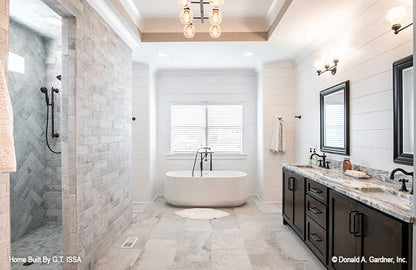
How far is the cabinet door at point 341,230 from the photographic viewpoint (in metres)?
2.07

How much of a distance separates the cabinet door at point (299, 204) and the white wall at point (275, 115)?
73.3 inches

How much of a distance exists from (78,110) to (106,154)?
79 centimetres

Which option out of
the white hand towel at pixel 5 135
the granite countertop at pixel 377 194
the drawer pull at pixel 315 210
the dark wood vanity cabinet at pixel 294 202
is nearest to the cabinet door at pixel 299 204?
the dark wood vanity cabinet at pixel 294 202

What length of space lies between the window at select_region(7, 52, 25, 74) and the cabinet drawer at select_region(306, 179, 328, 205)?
12.1ft

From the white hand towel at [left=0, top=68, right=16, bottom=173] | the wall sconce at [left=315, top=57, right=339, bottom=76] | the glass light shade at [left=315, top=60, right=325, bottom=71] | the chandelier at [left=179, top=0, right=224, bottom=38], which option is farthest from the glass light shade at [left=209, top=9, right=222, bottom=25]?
the glass light shade at [left=315, top=60, right=325, bottom=71]

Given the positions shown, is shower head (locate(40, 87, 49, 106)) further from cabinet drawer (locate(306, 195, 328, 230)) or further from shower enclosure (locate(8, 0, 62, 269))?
cabinet drawer (locate(306, 195, 328, 230))

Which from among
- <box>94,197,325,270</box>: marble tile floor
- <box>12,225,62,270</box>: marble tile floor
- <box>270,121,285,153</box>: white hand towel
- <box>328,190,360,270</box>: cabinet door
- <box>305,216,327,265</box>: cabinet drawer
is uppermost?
<box>270,121,285,153</box>: white hand towel

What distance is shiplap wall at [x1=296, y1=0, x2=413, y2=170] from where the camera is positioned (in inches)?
95.2

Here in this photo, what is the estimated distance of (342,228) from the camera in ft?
7.34

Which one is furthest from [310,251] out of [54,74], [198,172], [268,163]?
[54,74]

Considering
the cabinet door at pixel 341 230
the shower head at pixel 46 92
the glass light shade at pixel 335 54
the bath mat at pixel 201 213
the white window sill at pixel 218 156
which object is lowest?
the bath mat at pixel 201 213

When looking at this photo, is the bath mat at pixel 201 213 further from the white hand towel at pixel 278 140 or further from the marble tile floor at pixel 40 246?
the marble tile floor at pixel 40 246

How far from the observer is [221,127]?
6.10 m

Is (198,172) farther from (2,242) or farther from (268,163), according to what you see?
(2,242)
